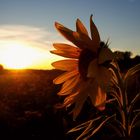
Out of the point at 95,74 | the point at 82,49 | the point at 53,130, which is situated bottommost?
the point at 53,130

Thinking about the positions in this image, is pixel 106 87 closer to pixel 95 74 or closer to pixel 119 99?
pixel 95 74

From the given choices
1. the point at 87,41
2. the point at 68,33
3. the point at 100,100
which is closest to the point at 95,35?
the point at 87,41

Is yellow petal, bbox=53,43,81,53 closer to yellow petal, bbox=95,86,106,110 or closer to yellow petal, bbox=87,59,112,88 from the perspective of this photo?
yellow petal, bbox=87,59,112,88

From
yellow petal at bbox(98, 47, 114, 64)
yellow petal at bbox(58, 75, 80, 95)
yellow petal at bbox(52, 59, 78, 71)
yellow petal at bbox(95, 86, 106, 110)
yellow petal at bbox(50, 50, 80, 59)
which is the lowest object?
yellow petal at bbox(95, 86, 106, 110)

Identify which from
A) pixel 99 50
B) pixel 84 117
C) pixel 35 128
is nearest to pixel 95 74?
pixel 99 50

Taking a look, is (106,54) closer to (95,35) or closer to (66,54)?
(95,35)

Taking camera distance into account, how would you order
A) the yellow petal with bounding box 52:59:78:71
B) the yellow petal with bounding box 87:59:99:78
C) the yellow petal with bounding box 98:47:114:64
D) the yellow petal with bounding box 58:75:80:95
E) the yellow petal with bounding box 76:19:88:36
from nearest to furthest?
the yellow petal with bounding box 98:47:114:64 < the yellow petal with bounding box 87:59:99:78 < the yellow petal with bounding box 76:19:88:36 < the yellow petal with bounding box 58:75:80:95 < the yellow petal with bounding box 52:59:78:71

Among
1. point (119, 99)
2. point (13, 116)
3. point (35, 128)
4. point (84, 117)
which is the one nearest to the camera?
point (119, 99)

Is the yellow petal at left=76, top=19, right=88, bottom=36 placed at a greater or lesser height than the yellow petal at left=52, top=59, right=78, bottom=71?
greater

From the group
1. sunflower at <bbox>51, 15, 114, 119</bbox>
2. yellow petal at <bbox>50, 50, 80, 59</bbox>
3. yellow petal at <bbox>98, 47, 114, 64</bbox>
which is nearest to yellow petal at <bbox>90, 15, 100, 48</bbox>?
sunflower at <bbox>51, 15, 114, 119</bbox>
